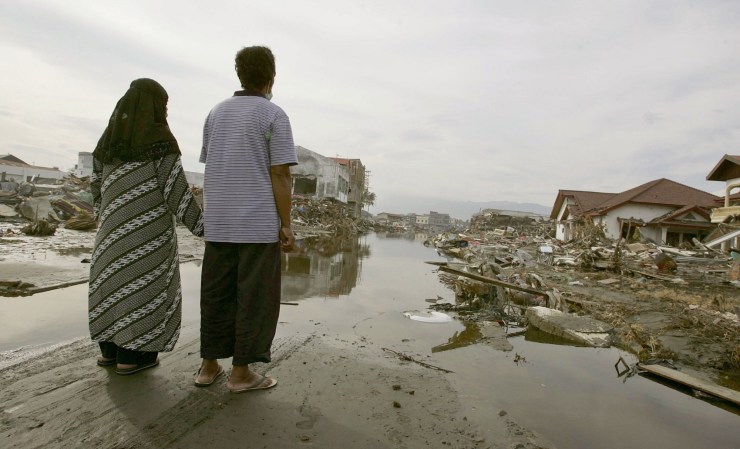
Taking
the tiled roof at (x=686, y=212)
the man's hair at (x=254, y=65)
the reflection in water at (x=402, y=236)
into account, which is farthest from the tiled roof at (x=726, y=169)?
the man's hair at (x=254, y=65)

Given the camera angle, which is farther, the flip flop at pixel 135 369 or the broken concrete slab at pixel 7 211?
the broken concrete slab at pixel 7 211

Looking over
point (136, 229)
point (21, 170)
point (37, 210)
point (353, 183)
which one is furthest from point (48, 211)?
point (21, 170)

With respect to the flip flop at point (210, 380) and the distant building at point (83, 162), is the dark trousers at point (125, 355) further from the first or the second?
the distant building at point (83, 162)

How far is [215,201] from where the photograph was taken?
2355 millimetres

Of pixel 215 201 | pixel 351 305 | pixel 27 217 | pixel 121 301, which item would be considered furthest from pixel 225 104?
pixel 27 217

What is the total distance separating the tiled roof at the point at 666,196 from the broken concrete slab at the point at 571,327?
81.6ft

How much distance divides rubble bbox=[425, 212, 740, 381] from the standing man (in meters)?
3.42

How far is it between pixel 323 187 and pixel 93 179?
3563 cm

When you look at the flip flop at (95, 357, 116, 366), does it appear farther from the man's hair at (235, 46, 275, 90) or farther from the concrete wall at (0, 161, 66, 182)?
the concrete wall at (0, 161, 66, 182)

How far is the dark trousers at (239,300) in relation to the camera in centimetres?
228

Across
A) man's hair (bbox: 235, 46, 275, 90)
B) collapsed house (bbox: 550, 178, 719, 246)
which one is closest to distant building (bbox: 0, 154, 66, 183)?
collapsed house (bbox: 550, 178, 719, 246)

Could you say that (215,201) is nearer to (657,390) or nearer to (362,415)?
(362,415)

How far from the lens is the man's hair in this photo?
2404 mm

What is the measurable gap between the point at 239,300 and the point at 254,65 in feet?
4.56
